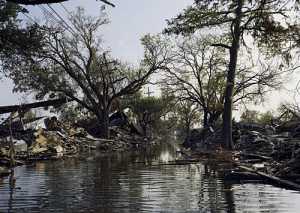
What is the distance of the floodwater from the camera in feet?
33.5

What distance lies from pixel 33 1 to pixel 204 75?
4973 centimetres

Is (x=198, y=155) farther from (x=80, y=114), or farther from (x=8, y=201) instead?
(x=80, y=114)

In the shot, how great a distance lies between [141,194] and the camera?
1225 cm

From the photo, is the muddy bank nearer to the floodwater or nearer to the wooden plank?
the wooden plank

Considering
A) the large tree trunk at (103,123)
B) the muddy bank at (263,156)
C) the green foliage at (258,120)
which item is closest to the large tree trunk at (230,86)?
the muddy bank at (263,156)

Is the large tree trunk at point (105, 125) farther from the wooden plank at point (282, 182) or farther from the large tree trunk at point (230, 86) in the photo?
the wooden plank at point (282, 182)

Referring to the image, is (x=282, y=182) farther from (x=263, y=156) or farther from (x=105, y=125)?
(x=105, y=125)

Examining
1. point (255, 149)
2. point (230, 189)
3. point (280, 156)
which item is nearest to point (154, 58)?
point (255, 149)

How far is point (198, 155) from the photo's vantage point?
87.6ft

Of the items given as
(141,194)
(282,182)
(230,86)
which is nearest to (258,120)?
(230,86)

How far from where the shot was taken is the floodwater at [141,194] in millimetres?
10219

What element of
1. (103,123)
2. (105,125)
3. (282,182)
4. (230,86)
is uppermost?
(230,86)

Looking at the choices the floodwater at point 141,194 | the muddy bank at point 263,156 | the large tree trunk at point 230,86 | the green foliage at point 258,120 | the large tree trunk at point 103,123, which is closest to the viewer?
the floodwater at point 141,194

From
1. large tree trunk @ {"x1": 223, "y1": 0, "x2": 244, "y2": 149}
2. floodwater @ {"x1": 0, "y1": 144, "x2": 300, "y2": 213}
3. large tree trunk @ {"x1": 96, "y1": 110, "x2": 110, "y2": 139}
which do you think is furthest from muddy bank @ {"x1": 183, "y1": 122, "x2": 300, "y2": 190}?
large tree trunk @ {"x1": 96, "y1": 110, "x2": 110, "y2": 139}
